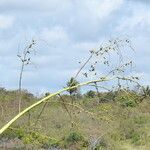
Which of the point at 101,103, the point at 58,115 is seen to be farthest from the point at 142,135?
the point at 101,103

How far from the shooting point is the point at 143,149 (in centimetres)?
2095

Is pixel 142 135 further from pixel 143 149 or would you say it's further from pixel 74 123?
pixel 74 123

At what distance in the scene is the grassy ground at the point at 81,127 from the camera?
5477 millimetres

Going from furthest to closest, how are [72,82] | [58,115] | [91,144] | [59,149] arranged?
1. [58,115]
2. [59,149]
3. [91,144]
4. [72,82]

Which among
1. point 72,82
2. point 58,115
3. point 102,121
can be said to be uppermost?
point 58,115

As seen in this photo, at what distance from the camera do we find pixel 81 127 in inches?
239

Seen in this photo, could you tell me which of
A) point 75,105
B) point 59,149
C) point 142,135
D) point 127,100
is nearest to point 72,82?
point 75,105

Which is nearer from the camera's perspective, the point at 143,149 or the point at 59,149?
the point at 59,149

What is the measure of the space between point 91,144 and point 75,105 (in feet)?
33.0

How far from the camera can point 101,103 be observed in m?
5.79

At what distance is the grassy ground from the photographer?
5.48m

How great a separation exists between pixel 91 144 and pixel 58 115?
1241 cm

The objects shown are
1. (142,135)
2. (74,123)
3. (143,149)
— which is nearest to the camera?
(74,123)

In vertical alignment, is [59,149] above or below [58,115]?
below
